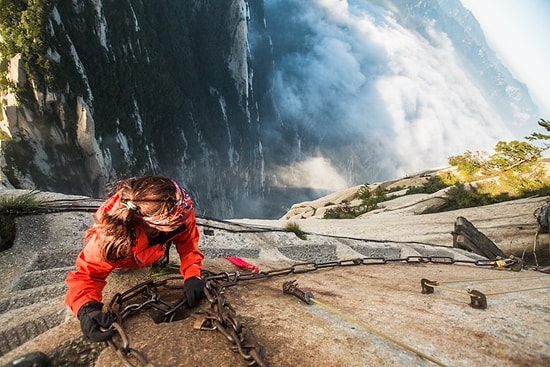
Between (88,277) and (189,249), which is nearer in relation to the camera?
(88,277)

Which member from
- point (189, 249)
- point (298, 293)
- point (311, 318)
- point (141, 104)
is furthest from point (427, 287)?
point (141, 104)

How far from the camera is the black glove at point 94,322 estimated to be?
8.14 feet

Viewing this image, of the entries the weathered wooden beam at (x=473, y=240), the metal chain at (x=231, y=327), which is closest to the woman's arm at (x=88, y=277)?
the metal chain at (x=231, y=327)

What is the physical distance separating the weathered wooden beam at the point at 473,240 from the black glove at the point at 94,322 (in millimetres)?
10922

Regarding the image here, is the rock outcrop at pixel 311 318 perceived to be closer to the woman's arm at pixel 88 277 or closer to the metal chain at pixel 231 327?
the metal chain at pixel 231 327

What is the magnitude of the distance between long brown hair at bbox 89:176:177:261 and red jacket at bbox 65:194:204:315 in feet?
0.28

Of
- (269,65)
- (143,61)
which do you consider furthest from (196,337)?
(269,65)

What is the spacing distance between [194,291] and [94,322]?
2.65ft

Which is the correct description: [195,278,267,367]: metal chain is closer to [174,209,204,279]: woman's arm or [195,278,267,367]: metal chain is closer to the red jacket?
[174,209,204,279]: woman's arm

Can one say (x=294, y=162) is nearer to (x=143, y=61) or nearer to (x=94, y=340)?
(x=143, y=61)

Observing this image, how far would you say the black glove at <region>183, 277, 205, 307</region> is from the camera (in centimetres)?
304

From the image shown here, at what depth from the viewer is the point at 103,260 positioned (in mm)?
3008

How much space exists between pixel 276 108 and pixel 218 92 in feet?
181

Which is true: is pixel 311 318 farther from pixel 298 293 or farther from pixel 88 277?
pixel 88 277
